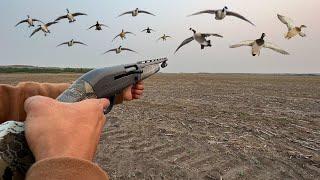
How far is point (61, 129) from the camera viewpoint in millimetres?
1320

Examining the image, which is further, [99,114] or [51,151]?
[99,114]

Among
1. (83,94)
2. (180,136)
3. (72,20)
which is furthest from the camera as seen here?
(72,20)

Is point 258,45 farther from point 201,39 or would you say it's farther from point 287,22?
point 287,22

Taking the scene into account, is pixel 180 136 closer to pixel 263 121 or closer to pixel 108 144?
pixel 108 144

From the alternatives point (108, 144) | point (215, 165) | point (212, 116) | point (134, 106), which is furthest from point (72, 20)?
point (215, 165)

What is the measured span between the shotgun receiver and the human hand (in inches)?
3.9

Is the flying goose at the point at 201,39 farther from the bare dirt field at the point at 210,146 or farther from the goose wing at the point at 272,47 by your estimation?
the bare dirt field at the point at 210,146

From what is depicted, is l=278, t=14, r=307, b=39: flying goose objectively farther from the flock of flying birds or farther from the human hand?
the human hand

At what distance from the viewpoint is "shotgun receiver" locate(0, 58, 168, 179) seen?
143 cm

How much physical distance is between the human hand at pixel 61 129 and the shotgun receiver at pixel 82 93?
99 millimetres

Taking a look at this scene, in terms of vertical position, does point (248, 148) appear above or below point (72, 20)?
below

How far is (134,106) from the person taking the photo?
15914 millimetres

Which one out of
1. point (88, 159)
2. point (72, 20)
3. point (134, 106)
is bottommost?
point (134, 106)

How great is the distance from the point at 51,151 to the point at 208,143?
7355 mm
